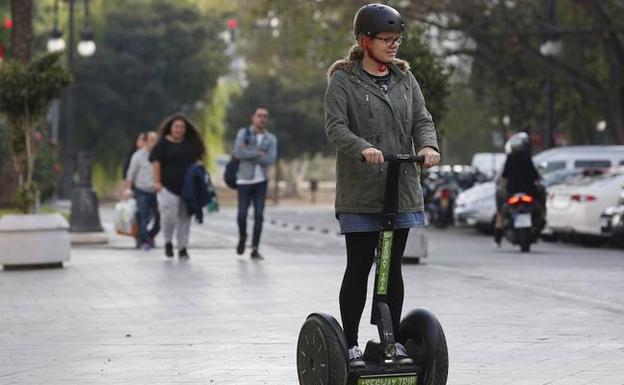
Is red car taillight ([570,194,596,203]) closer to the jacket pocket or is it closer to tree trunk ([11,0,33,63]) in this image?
tree trunk ([11,0,33,63])

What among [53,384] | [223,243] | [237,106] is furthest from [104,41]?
[53,384]

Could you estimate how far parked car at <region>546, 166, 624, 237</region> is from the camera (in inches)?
982

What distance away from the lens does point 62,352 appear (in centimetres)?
1032

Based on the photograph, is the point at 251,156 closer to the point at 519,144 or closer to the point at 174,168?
the point at 174,168

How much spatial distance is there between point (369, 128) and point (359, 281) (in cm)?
73

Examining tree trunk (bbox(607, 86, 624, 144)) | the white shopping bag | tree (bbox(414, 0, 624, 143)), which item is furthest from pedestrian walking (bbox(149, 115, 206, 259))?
tree trunk (bbox(607, 86, 624, 144))

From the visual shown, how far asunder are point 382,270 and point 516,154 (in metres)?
15.7

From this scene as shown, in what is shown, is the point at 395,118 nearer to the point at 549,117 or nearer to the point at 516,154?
the point at 516,154

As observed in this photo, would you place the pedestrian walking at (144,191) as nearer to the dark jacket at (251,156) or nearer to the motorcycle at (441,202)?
the dark jacket at (251,156)

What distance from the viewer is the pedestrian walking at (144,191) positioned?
22.6 m

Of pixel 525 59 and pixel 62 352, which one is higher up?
pixel 525 59

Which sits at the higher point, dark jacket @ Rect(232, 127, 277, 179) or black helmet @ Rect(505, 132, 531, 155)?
black helmet @ Rect(505, 132, 531, 155)

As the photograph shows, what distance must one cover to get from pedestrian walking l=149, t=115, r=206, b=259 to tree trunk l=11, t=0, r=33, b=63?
931cm

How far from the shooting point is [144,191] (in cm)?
2280
